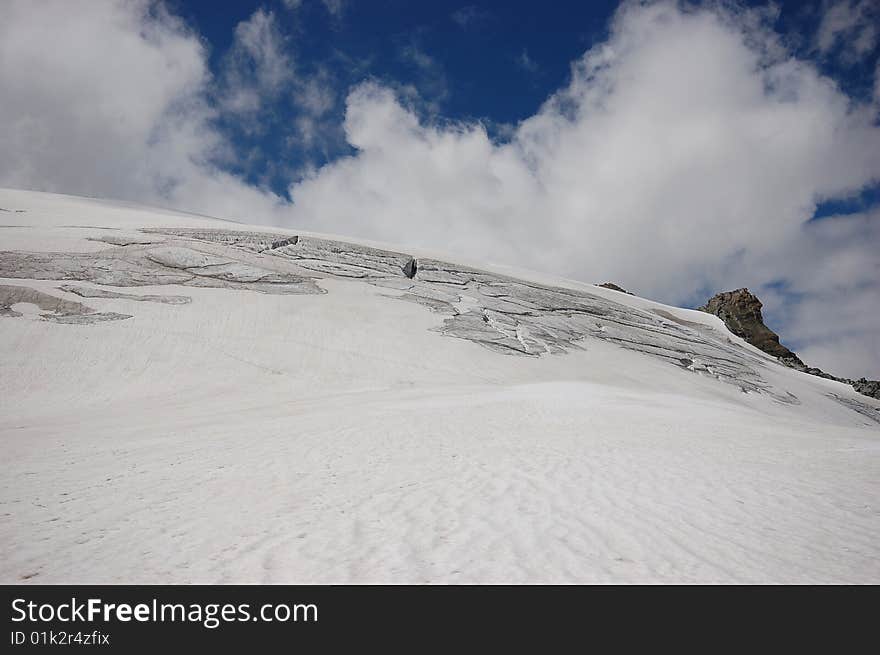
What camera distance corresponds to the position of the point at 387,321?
23.2m

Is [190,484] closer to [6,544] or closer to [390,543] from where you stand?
[6,544]

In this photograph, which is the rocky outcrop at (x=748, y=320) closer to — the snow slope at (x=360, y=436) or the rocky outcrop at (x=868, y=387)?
the rocky outcrop at (x=868, y=387)

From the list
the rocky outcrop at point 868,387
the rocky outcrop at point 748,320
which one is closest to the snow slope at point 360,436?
the rocky outcrop at point 868,387

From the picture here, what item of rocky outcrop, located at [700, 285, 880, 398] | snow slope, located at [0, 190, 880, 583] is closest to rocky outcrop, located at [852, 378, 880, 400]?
rocky outcrop, located at [700, 285, 880, 398]

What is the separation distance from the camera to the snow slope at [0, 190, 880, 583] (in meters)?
4.15

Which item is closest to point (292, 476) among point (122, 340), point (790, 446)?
point (790, 446)

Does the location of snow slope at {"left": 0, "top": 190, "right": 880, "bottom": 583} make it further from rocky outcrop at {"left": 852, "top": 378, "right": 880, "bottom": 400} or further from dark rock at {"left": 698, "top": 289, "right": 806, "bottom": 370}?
dark rock at {"left": 698, "top": 289, "right": 806, "bottom": 370}

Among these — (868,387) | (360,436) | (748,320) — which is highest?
(748,320)

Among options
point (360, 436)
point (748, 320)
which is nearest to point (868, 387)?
point (748, 320)

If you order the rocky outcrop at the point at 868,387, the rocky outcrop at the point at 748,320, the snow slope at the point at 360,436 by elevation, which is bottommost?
the snow slope at the point at 360,436

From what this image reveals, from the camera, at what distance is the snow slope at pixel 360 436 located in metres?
4.15

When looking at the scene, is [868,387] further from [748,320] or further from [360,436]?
[360,436]

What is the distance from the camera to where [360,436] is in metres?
9.65
